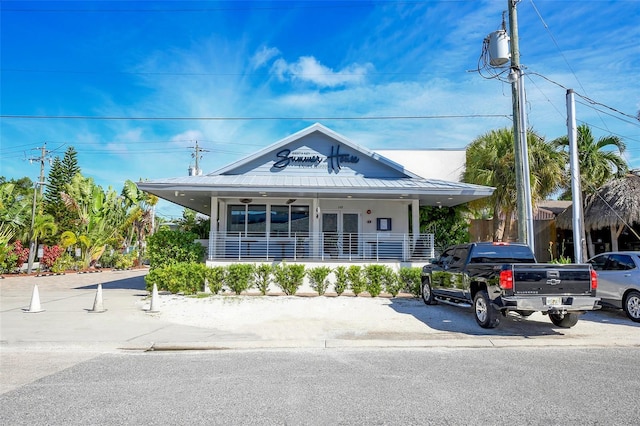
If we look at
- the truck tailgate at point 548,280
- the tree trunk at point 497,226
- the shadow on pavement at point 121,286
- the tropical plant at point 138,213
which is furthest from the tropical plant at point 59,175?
the truck tailgate at point 548,280

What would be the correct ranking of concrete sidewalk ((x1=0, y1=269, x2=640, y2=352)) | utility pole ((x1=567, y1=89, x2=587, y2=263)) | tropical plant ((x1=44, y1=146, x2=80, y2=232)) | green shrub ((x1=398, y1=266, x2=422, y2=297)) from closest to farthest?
concrete sidewalk ((x1=0, y1=269, x2=640, y2=352))
utility pole ((x1=567, y1=89, x2=587, y2=263))
green shrub ((x1=398, y1=266, x2=422, y2=297))
tropical plant ((x1=44, y1=146, x2=80, y2=232))

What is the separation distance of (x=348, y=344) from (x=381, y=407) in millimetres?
3325

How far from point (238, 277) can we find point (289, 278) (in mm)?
1623

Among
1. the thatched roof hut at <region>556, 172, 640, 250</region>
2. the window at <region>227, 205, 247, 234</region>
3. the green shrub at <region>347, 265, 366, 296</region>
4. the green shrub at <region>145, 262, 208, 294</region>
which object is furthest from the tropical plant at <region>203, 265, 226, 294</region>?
the thatched roof hut at <region>556, 172, 640, 250</region>

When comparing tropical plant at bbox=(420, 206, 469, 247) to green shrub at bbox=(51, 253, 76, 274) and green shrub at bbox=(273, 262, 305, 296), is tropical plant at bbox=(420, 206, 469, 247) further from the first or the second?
green shrub at bbox=(51, 253, 76, 274)

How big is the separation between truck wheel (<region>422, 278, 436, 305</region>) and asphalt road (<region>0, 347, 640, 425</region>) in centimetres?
466

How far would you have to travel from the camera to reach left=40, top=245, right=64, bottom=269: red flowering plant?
2559 centimetres

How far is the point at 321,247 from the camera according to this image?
679 inches

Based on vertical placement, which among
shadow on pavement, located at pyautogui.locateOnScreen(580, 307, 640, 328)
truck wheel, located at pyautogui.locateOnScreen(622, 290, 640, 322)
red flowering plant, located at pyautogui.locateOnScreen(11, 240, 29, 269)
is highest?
red flowering plant, located at pyautogui.locateOnScreen(11, 240, 29, 269)

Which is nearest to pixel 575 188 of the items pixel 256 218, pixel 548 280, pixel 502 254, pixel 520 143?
pixel 520 143

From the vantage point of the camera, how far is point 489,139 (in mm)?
20219

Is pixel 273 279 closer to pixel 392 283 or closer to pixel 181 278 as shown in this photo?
pixel 181 278

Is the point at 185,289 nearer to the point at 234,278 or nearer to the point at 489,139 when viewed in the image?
the point at 234,278

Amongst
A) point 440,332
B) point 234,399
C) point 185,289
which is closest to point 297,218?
point 185,289
